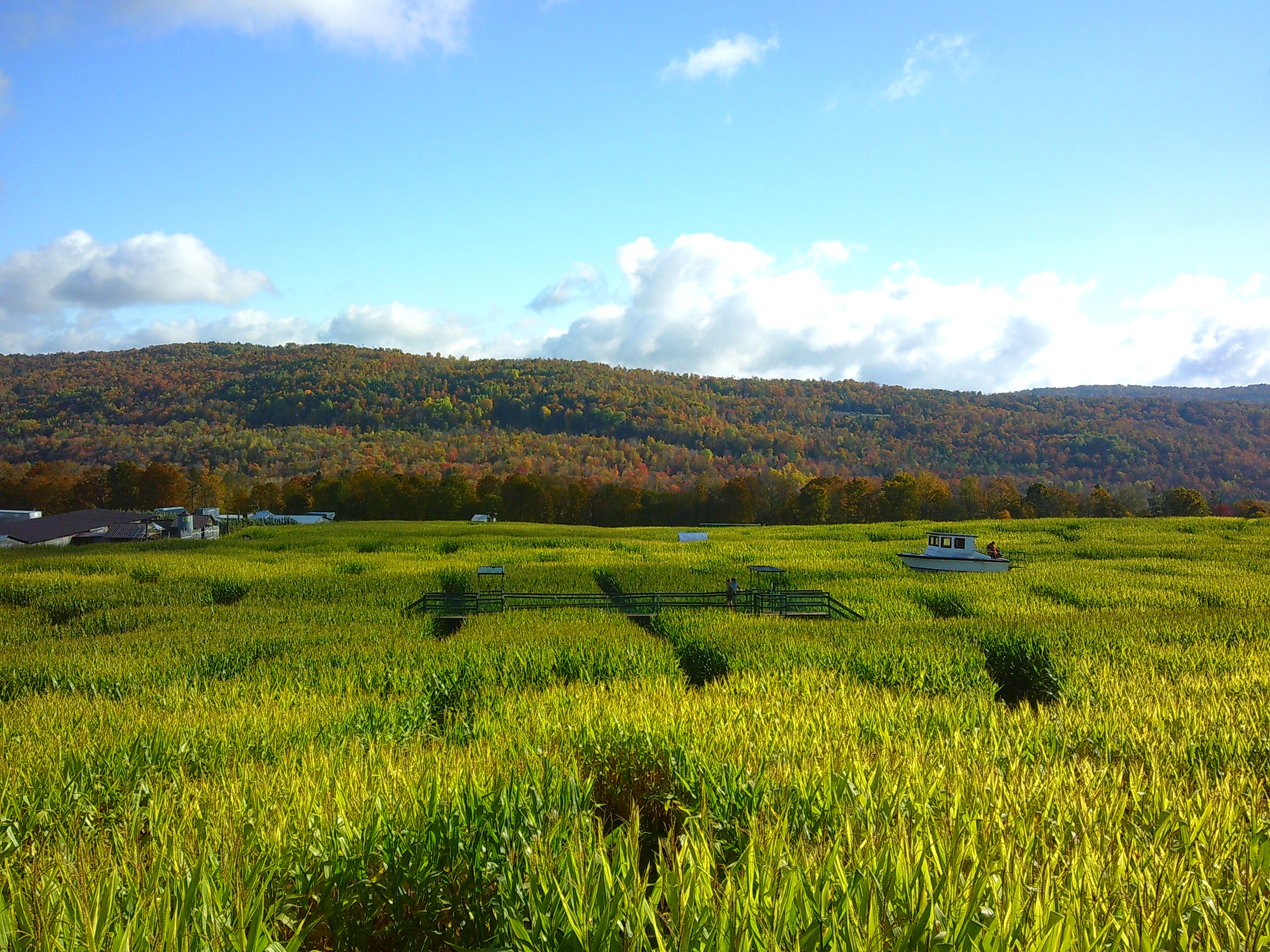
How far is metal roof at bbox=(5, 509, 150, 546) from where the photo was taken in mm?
57188

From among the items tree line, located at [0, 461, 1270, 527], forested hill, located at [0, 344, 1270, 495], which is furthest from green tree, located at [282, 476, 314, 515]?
forested hill, located at [0, 344, 1270, 495]

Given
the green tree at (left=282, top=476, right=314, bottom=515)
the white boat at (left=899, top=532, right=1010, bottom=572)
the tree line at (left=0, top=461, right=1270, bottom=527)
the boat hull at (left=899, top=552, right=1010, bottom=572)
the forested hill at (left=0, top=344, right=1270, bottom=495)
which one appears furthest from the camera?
the forested hill at (left=0, top=344, right=1270, bottom=495)

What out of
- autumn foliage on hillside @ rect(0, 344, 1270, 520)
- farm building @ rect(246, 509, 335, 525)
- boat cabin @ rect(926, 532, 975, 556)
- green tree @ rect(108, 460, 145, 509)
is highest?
autumn foliage on hillside @ rect(0, 344, 1270, 520)

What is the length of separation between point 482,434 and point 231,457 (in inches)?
1739

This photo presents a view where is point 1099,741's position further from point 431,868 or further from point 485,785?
point 431,868

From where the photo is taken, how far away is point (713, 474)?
122812 millimetres

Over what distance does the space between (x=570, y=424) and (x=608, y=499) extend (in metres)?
61.3

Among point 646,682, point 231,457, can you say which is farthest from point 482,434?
point 646,682

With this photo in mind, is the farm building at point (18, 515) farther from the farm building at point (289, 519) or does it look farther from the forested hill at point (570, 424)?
the forested hill at point (570, 424)

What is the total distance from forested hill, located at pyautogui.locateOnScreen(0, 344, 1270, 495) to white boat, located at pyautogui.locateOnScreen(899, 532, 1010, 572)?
269 ft

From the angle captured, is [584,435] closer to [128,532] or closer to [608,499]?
[608,499]

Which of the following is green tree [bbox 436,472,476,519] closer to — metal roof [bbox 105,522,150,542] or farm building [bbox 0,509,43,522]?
metal roof [bbox 105,522,150,542]

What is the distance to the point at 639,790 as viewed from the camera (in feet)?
21.8

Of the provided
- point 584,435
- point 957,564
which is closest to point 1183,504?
point 957,564
